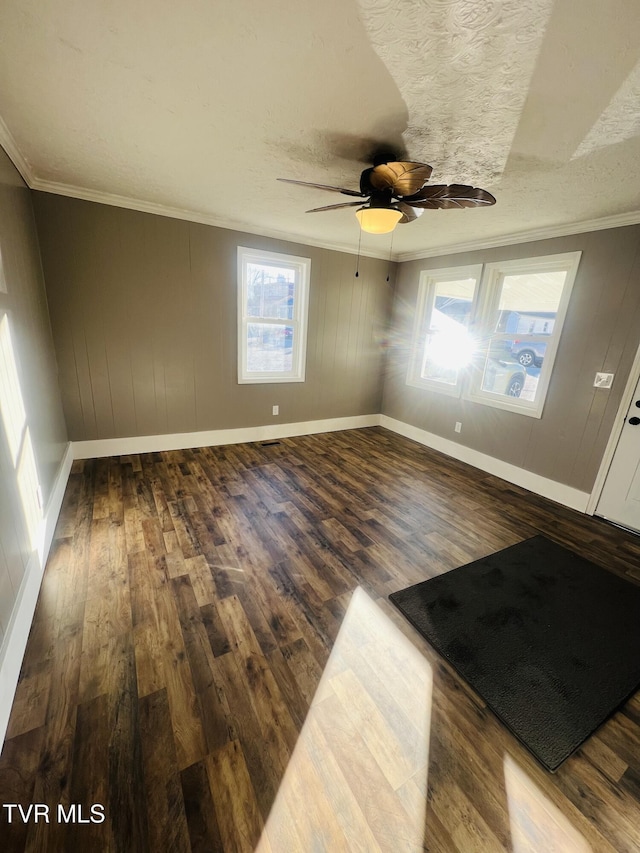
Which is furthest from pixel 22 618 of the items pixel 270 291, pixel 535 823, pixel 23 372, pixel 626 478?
pixel 626 478

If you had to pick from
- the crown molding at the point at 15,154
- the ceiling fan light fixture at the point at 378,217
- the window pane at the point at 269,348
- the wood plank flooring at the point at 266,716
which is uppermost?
the crown molding at the point at 15,154

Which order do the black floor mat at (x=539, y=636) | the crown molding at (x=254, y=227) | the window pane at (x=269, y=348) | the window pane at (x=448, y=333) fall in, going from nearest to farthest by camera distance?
the black floor mat at (x=539, y=636) < the crown molding at (x=254, y=227) < the window pane at (x=448, y=333) < the window pane at (x=269, y=348)

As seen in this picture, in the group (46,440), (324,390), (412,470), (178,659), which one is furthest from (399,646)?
(324,390)

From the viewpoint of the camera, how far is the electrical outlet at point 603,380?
2891 mm

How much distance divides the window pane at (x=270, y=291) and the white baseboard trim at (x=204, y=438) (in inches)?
57.3

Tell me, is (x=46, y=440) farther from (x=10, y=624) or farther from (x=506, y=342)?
(x=506, y=342)

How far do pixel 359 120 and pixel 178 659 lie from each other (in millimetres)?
2747

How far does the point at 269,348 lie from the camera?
4293 millimetres

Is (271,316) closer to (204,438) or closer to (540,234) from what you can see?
(204,438)

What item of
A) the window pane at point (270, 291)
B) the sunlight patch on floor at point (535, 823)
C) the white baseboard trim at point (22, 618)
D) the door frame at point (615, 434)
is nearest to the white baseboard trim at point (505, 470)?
the door frame at point (615, 434)

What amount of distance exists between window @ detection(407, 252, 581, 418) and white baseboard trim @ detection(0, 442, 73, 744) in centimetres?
414

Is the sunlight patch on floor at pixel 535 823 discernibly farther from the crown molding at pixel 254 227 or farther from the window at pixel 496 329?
the crown molding at pixel 254 227

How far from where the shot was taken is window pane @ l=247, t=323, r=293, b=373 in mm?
4168

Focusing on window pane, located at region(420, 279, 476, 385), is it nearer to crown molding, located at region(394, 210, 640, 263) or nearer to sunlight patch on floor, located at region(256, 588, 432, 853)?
crown molding, located at region(394, 210, 640, 263)
